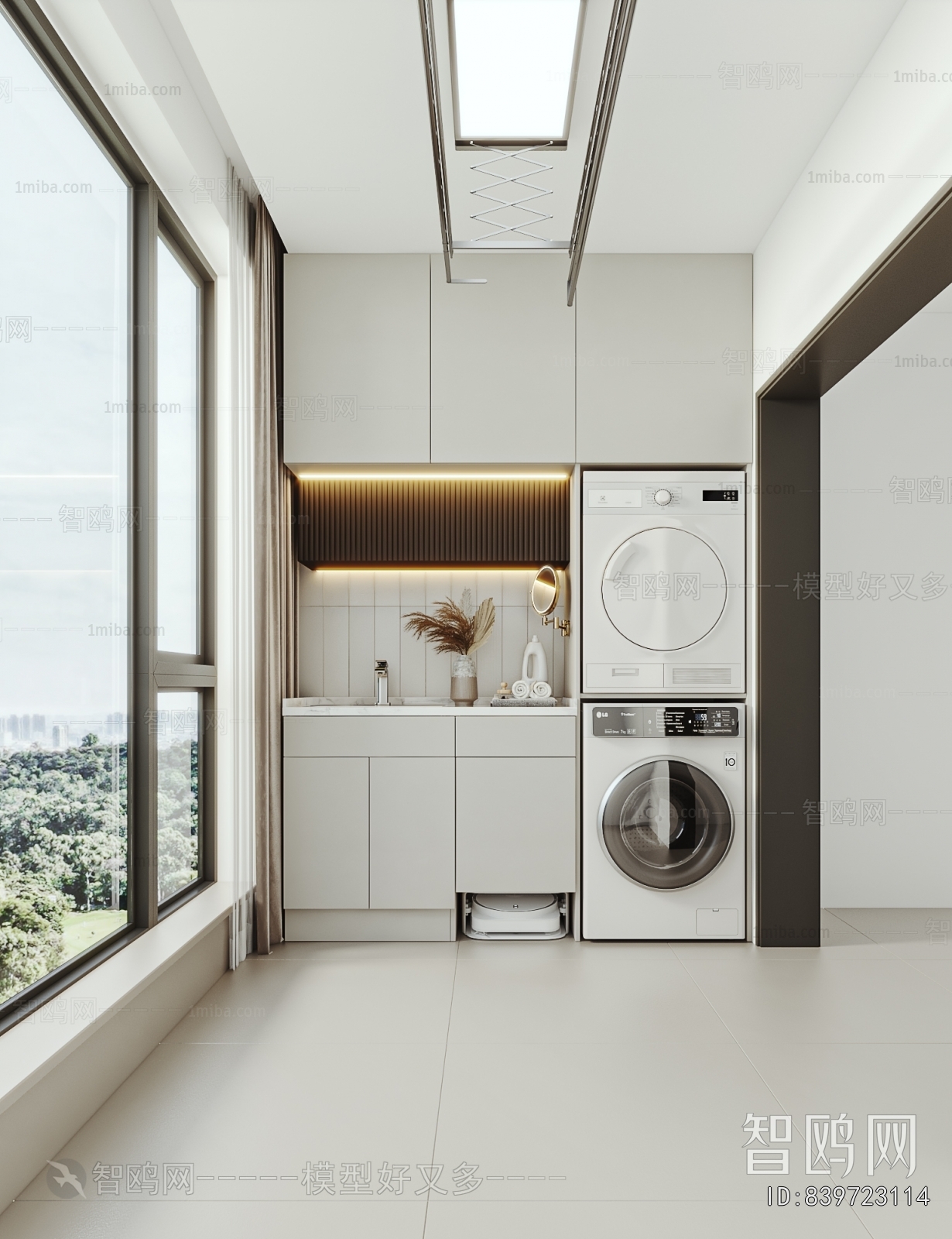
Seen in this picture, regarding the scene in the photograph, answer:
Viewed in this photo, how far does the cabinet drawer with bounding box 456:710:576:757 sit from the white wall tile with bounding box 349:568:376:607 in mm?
867

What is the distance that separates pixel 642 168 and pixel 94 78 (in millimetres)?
1677

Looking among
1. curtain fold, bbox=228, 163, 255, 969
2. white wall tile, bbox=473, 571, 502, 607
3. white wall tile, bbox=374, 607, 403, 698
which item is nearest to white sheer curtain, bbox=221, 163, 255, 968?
curtain fold, bbox=228, 163, 255, 969

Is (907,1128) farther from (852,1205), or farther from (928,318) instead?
(928,318)

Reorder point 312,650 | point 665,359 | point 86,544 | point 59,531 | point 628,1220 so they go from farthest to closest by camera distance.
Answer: point 312,650
point 665,359
point 86,544
point 59,531
point 628,1220

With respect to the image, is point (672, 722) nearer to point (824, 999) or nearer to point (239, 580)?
point (824, 999)

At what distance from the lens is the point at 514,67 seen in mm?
2350

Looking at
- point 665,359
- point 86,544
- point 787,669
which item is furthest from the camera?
point 665,359

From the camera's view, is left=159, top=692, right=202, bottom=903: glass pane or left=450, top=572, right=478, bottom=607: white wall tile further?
left=450, top=572, right=478, bottom=607: white wall tile

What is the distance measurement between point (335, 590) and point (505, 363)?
1.27 metres

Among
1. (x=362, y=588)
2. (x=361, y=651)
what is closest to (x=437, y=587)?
(x=362, y=588)

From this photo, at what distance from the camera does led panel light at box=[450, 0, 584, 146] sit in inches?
85.9

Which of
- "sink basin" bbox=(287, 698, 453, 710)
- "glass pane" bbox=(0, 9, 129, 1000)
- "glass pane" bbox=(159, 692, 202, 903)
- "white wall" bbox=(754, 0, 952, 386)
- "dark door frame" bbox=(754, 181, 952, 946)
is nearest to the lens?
"glass pane" bbox=(0, 9, 129, 1000)

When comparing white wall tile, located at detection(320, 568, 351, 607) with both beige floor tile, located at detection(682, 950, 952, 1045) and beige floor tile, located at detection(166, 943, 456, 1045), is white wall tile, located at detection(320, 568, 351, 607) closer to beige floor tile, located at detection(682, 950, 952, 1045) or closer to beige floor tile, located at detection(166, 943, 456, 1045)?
beige floor tile, located at detection(166, 943, 456, 1045)

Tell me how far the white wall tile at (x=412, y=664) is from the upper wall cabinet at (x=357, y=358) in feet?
2.95
